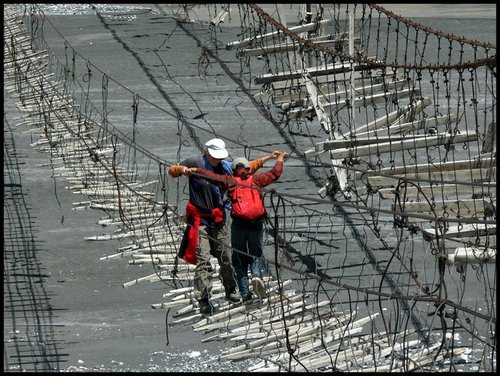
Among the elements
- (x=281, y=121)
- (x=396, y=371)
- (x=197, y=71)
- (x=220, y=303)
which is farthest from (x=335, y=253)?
(x=197, y=71)

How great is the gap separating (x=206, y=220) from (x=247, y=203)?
0.43 metres

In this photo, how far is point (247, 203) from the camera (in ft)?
47.4

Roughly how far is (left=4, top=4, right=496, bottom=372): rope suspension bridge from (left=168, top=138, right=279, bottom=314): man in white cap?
367mm

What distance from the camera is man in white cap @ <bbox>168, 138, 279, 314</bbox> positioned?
1434 cm

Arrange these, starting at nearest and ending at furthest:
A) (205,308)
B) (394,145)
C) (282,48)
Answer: (205,308), (394,145), (282,48)

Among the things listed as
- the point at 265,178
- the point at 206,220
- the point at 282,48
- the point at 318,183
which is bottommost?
the point at 318,183

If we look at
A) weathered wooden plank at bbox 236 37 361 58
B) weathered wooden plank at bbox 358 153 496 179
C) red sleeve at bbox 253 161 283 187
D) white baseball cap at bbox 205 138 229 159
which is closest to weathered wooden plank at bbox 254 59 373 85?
weathered wooden plank at bbox 236 37 361 58

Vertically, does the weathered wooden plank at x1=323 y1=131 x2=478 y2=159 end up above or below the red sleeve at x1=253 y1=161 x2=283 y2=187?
below

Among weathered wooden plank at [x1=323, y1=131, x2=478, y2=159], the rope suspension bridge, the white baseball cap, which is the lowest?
the rope suspension bridge

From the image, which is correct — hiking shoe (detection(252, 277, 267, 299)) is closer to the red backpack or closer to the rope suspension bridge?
the rope suspension bridge

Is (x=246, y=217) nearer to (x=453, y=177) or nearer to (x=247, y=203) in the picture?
(x=247, y=203)

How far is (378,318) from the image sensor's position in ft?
47.2

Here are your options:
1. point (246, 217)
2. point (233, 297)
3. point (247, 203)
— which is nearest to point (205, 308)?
point (233, 297)

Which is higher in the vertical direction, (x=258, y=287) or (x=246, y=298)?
(x=258, y=287)
